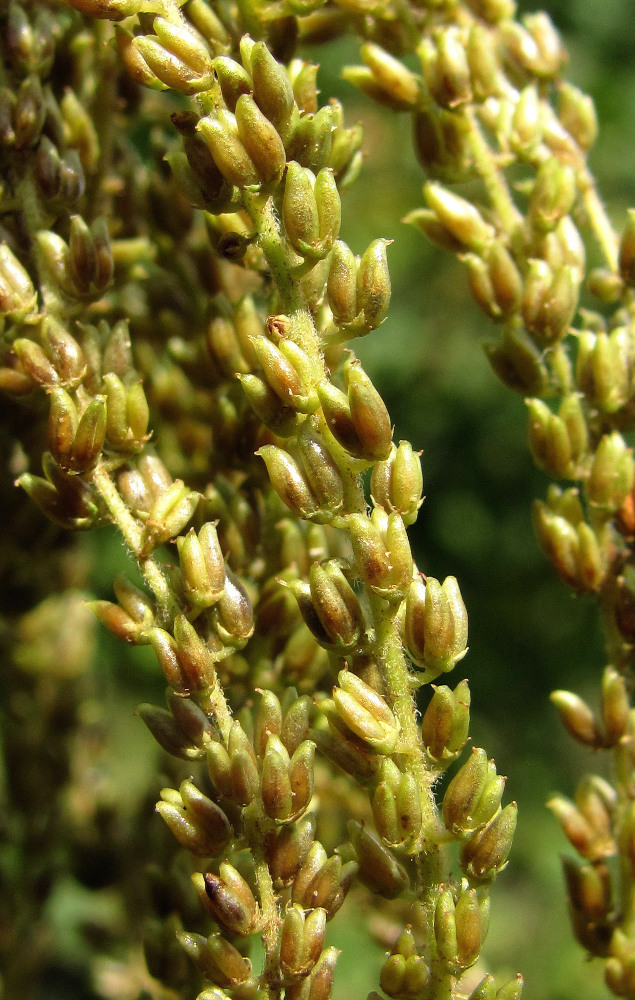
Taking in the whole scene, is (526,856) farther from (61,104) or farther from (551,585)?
(61,104)

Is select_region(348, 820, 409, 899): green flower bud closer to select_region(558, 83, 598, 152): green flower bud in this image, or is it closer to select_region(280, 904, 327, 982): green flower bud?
select_region(280, 904, 327, 982): green flower bud

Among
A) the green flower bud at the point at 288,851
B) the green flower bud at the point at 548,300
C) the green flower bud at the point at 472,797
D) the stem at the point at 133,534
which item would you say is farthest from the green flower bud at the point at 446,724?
the green flower bud at the point at 548,300

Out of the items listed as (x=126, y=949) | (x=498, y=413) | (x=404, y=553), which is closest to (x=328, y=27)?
(x=404, y=553)

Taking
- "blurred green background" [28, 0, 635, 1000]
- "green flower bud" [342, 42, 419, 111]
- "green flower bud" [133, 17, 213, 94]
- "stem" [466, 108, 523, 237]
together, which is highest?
"green flower bud" [133, 17, 213, 94]

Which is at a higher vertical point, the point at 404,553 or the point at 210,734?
the point at 404,553

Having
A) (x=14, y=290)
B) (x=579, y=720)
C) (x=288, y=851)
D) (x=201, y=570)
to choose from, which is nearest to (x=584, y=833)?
(x=579, y=720)

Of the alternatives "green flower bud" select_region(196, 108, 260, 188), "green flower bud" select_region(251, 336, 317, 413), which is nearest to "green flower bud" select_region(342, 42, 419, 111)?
"green flower bud" select_region(196, 108, 260, 188)

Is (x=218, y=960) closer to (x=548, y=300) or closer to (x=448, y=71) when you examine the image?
(x=548, y=300)
